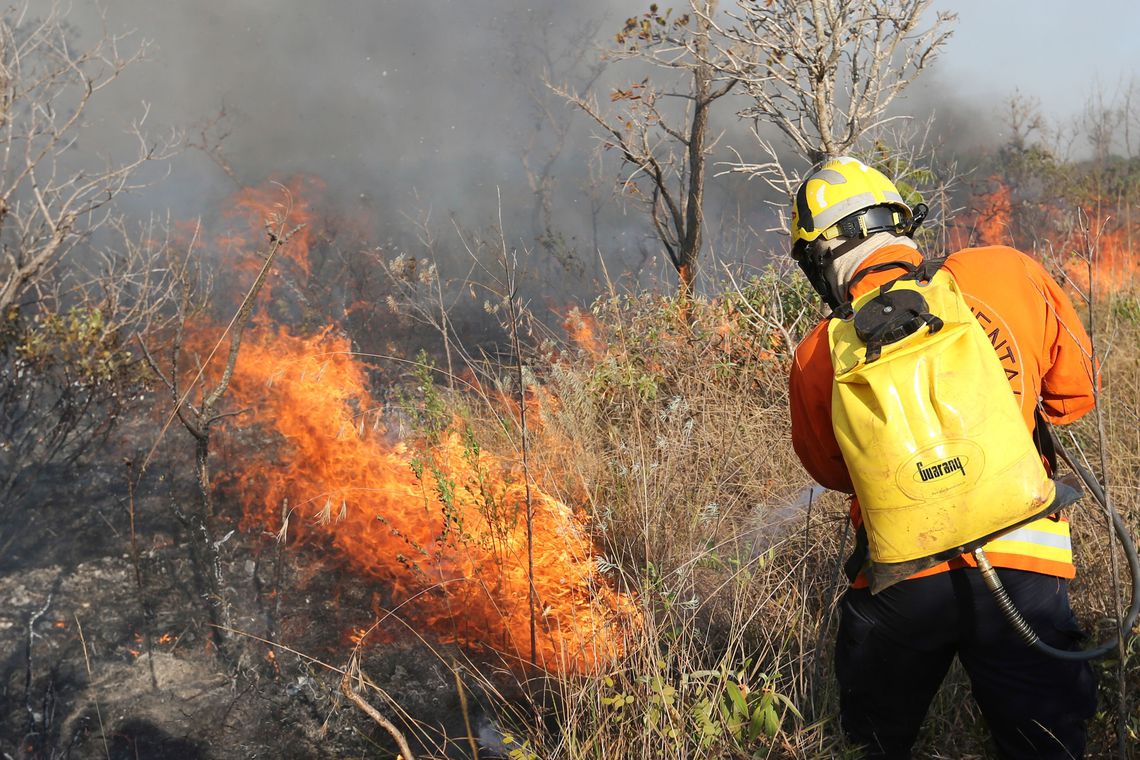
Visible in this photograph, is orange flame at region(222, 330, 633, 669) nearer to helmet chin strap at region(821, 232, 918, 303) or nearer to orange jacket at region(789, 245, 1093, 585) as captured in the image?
orange jacket at region(789, 245, 1093, 585)

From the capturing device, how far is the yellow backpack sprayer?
1.68 metres

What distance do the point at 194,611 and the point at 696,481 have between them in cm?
322

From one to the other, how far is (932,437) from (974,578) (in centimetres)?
43

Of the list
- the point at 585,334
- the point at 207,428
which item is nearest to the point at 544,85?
the point at 585,334

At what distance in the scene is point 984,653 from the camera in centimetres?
193

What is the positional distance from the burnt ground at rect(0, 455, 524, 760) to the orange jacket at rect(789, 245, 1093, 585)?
205 cm

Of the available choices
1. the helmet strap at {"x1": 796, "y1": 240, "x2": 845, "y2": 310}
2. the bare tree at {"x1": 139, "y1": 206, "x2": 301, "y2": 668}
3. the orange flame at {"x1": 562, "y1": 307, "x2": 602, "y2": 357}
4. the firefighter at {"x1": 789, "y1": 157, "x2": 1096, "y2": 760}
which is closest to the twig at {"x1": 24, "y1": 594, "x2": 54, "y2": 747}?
the bare tree at {"x1": 139, "y1": 206, "x2": 301, "y2": 668}

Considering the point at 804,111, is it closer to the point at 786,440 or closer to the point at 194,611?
the point at 786,440

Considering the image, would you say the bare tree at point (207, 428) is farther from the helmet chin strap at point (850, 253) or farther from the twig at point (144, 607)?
the helmet chin strap at point (850, 253)

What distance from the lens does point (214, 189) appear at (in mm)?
10109

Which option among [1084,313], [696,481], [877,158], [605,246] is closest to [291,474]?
[696,481]

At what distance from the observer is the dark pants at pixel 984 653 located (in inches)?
73.8

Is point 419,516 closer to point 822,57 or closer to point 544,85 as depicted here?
point 822,57

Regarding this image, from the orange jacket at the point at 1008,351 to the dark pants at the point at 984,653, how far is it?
0.07 meters
